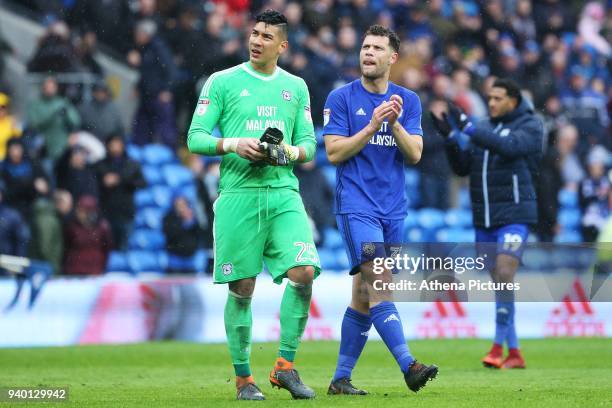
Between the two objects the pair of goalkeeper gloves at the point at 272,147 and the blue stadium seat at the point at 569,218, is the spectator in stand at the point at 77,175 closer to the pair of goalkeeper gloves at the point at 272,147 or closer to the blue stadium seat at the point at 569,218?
the blue stadium seat at the point at 569,218

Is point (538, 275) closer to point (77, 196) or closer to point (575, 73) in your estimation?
point (77, 196)

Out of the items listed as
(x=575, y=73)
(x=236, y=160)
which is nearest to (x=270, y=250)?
(x=236, y=160)

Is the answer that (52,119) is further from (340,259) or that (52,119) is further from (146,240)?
(340,259)

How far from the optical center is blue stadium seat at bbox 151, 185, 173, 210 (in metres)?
17.1

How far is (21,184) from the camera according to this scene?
1600 cm

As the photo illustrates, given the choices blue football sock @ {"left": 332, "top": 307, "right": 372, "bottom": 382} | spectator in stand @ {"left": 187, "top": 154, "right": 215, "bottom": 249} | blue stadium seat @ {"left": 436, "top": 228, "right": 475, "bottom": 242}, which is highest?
spectator in stand @ {"left": 187, "top": 154, "right": 215, "bottom": 249}

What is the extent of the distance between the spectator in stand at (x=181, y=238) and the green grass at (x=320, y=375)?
194 cm

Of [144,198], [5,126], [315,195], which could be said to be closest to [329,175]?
[315,195]

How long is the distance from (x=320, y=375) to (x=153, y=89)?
7.94 m

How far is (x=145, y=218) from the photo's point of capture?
1683 centimetres

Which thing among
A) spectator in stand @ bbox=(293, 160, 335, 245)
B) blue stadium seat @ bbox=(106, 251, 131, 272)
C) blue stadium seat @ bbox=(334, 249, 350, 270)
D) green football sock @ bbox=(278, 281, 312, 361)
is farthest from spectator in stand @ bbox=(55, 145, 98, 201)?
green football sock @ bbox=(278, 281, 312, 361)

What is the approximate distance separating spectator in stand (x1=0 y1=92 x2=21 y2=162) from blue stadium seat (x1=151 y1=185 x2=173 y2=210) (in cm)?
193

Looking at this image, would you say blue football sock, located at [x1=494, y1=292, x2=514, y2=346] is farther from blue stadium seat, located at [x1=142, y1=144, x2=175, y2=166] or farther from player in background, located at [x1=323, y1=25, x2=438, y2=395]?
blue stadium seat, located at [x1=142, y1=144, x2=175, y2=166]

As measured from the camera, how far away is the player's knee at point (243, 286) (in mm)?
8318
